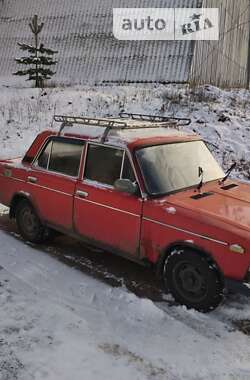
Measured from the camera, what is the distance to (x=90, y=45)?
20688mm

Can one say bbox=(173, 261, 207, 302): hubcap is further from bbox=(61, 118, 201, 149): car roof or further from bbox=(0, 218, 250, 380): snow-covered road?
bbox=(61, 118, 201, 149): car roof

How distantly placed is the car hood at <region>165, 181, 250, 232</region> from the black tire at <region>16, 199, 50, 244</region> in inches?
94.0

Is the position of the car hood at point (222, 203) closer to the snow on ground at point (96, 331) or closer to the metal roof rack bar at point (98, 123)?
the snow on ground at point (96, 331)

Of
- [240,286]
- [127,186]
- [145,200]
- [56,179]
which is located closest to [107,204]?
[127,186]

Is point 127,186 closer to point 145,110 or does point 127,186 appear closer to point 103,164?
point 103,164

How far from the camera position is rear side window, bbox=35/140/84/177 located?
593cm

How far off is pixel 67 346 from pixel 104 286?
1250 millimetres

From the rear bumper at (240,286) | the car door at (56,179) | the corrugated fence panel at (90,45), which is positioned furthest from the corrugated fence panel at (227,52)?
the rear bumper at (240,286)

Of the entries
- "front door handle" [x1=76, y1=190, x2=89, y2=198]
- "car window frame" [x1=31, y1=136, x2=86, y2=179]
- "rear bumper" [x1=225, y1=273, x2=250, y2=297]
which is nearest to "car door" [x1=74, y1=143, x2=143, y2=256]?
"front door handle" [x1=76, y1=190, x2=89, y2=198]

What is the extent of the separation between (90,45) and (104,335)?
18.5 m

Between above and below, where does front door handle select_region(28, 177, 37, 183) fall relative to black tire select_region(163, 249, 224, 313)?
above

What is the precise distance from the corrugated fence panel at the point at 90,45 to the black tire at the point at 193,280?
14335mm

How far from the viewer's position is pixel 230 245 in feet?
14.2

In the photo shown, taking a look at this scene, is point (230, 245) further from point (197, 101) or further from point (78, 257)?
point (197, 101)
